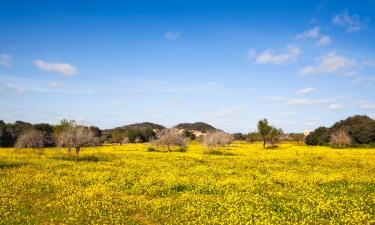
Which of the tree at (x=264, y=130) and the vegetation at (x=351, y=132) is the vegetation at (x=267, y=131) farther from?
the vegetation at (x=351, y=132)

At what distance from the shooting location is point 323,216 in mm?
20391

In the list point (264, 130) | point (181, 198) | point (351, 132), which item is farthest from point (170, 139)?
point (351, 132)

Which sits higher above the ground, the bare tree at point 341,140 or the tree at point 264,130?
the tree at point 264,130

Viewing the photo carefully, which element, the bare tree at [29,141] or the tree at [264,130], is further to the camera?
the tree at [264,130]

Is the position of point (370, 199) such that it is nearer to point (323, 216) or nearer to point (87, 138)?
point (323, 216)

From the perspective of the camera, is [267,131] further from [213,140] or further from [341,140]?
[213,140]

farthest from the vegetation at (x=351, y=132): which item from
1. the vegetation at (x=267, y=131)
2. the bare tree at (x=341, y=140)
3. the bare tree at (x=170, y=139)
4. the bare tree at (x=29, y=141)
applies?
the bare tree at (x=29, y=141)

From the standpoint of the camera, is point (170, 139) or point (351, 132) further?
point (351, 132)

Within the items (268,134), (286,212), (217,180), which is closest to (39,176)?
(217,180)

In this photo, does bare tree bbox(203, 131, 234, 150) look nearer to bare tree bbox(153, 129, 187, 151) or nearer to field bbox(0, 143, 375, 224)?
bare tree bbox(153, 129, 187, 151)

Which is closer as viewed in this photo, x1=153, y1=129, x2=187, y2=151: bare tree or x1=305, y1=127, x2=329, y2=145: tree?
x1=153, y1=129, x2=187, y2=151: bare tree

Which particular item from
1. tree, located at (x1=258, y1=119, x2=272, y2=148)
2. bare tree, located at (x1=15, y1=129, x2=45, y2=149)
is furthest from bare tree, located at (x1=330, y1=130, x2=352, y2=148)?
bare tree, located at (x1=15, y1=129, x2=45, y2=149)

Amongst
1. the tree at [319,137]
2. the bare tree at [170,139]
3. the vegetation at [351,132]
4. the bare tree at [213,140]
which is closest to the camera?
the bare tree at [213,140]

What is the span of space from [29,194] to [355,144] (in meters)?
108
